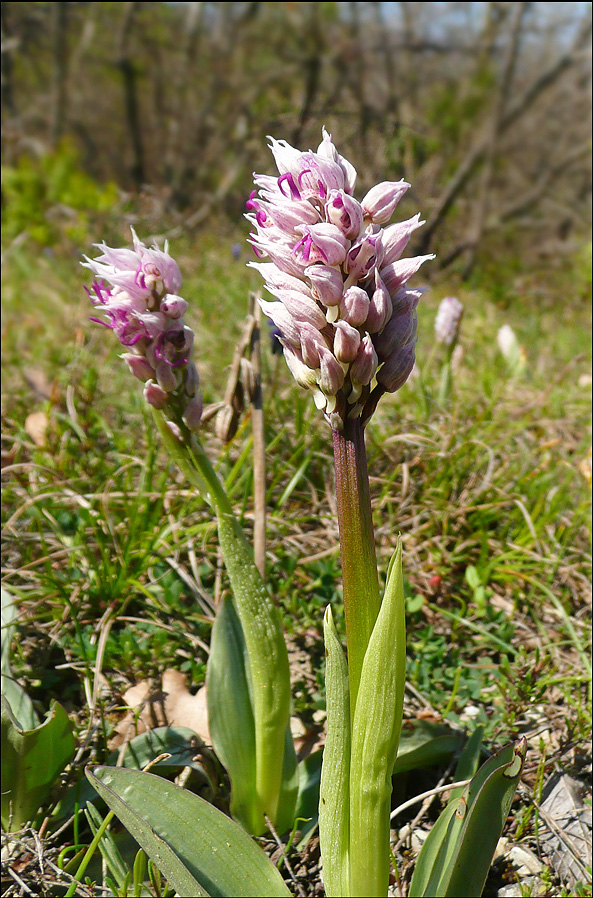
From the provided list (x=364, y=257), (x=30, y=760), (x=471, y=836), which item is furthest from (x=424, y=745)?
(x=364, y=257)

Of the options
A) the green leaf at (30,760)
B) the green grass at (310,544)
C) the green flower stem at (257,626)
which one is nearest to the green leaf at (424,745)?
the green grass at (310,544)

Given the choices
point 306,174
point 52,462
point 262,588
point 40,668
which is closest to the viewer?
point 306,174

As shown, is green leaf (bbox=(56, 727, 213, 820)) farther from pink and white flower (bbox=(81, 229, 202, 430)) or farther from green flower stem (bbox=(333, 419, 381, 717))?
pink and white flower (bbox=(81, 229, 202, 430))

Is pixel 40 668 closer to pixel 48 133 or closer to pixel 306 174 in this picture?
pixel 306 174

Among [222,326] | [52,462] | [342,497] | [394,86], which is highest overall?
[394,86]

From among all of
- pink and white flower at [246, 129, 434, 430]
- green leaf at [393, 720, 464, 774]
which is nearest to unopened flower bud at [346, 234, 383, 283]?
pink and white flower at [246, 129, 434, 430]

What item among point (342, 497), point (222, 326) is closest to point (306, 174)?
point (342, 497)

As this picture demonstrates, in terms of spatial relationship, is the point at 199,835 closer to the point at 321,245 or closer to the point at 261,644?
the point at 261,644
